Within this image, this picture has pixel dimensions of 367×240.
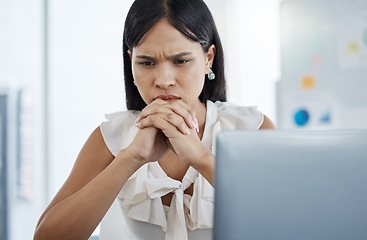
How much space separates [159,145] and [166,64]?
220mm

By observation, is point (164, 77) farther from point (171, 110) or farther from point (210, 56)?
point (210, 56)

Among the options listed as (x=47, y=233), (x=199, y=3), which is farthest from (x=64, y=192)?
(x=199, y=3)

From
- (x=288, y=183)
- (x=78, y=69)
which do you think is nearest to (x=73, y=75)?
(x=78, y=69)

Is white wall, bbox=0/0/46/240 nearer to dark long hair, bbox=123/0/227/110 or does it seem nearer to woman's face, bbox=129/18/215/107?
dark long hair, bbox=123/0/227/110

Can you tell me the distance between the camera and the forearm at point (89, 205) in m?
1.01

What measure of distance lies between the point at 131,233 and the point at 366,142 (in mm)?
921

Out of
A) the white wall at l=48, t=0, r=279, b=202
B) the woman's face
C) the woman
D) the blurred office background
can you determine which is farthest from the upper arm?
the white wall at l=48, t=0, r=279, b=202

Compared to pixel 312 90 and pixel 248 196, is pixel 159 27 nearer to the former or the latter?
pixel 248 196

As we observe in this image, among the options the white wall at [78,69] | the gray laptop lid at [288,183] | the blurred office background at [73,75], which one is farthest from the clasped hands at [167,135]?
the white wall at [78,69]

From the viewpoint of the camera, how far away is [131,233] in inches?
48.9

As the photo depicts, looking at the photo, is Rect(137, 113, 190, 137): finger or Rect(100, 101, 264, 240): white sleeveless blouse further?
Rect(100, 101, 264, 240): white sleeveless blouse

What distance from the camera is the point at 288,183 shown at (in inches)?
18.0

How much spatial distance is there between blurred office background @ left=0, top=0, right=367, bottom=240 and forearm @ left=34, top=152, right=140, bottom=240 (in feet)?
6.99

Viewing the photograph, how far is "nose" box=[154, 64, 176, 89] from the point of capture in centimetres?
108
